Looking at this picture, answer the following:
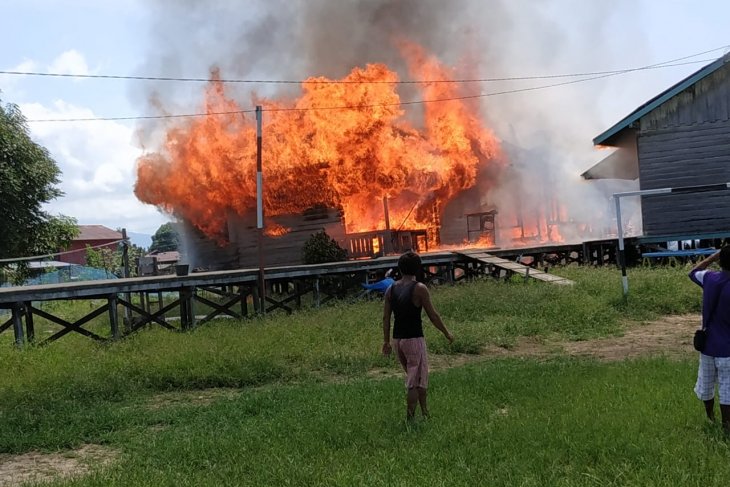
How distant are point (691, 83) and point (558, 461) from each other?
60.9 ft

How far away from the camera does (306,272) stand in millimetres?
17875

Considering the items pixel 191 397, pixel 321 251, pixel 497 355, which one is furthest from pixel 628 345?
pixel 321 251

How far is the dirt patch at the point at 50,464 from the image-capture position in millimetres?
5812

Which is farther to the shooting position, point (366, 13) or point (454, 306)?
point (366, 13)

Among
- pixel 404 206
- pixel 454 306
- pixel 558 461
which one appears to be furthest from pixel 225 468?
pixel 404 206

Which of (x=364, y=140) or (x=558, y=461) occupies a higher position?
(x=364, y=140)

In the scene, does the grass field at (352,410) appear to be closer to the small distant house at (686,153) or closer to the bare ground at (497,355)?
the bare ground at (497,355)

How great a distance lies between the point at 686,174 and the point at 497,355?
12985 millimetres

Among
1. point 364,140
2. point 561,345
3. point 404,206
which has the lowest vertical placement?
point 561,345

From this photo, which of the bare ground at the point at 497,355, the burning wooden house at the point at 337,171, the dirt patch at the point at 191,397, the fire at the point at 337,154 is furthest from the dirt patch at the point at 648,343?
the fire at the point at 337,154

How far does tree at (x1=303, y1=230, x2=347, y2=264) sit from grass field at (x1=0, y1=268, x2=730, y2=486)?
25.8 feet

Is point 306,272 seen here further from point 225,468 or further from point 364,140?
point 225,468

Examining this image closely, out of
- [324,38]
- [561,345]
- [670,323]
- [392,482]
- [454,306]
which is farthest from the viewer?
[324,38]

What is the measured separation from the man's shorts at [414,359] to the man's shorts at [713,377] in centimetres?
250
